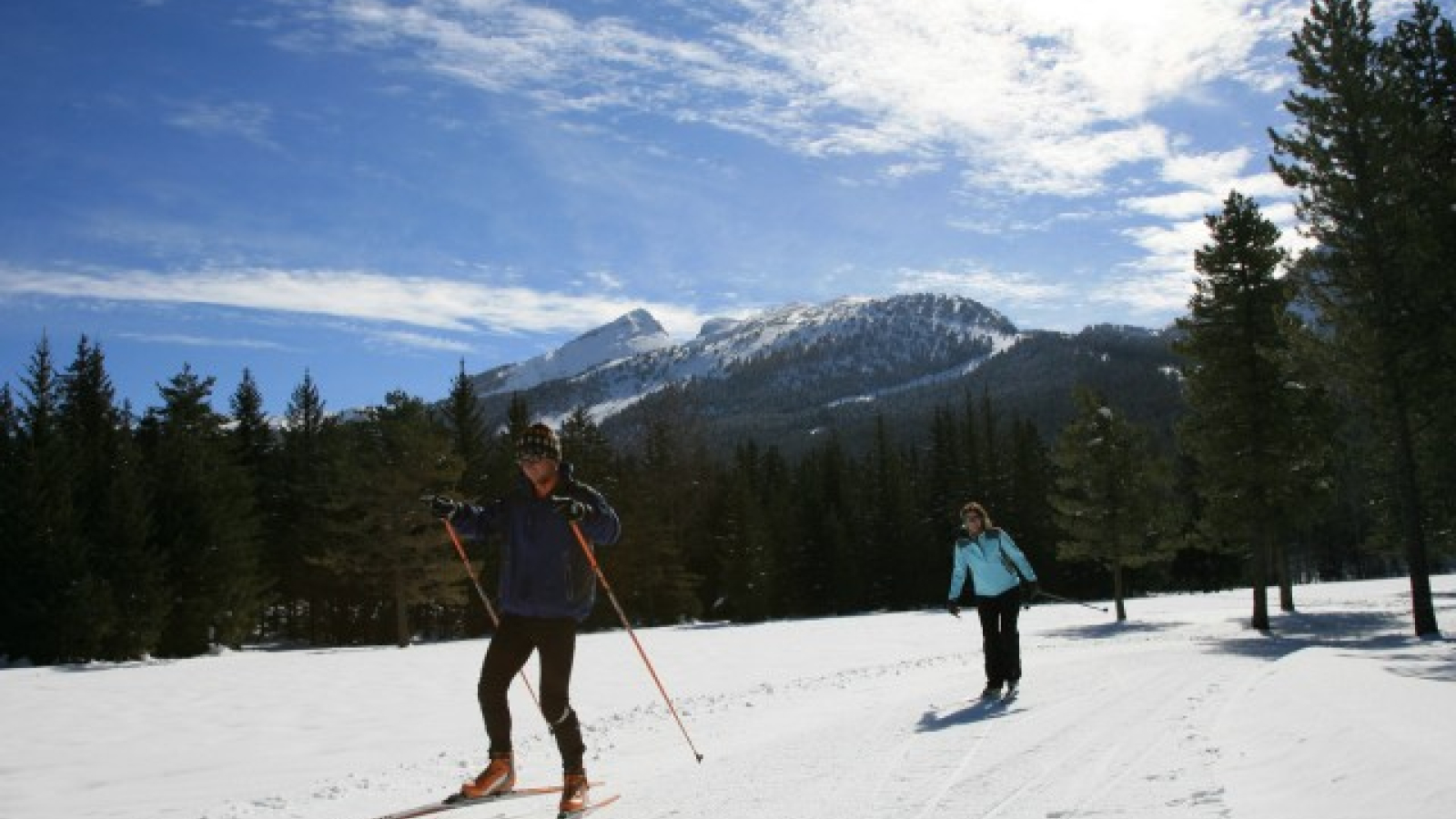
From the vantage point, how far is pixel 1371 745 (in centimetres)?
552

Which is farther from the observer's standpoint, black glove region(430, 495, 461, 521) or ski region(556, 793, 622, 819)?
black glove region(430, 495, 461, 521)

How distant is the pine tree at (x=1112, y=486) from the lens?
1400 inches

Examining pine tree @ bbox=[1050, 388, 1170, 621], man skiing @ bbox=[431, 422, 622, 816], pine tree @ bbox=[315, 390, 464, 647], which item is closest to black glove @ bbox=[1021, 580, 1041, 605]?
man skiing @ bbox=[431, 422, 622, 816]

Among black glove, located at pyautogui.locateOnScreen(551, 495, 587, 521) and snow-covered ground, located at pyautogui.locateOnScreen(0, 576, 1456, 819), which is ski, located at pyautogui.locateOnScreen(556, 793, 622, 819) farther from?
black glove, located at pyautogui.locateOnScreen(551, 495, 587, 521)

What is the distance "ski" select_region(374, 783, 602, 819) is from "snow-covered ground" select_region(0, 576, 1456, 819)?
0.28 m

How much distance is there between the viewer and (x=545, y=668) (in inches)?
249

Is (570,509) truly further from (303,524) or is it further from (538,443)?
(303,524)

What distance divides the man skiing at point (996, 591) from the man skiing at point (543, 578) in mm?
5991

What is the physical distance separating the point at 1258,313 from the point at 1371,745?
86.4ft

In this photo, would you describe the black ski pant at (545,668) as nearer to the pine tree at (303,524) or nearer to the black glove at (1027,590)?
the black glove at (1027,590)

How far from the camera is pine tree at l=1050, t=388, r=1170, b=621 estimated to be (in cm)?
3556

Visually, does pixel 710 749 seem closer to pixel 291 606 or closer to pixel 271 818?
pixel 271 818

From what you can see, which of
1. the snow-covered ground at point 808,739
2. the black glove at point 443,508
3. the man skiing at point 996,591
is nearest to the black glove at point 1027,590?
the man skiing at point 996,591

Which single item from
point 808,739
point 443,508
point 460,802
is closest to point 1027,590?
point 808,739
